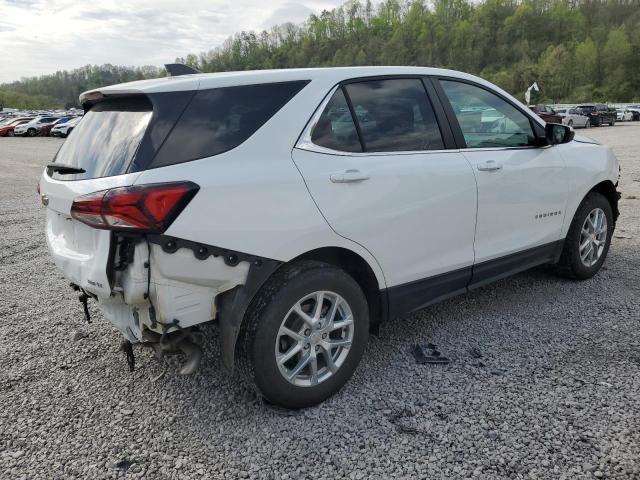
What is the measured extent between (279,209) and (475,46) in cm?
12080

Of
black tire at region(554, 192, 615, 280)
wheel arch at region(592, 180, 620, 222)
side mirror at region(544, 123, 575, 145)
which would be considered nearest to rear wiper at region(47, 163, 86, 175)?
side mirror at region(544, 123, 575, 145)

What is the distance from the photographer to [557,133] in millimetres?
4078

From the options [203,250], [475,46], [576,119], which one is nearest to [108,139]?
[203,250]

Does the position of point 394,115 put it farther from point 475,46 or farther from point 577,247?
point 475,46

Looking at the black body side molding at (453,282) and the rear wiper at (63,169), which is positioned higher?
the rear wiper at (63,169)

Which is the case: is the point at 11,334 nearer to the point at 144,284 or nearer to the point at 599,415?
the point at 144,284

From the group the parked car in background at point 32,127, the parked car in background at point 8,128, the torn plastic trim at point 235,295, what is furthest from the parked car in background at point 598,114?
the parked car in background at point 8,128

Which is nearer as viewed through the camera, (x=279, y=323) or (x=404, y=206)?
(x=279, y=323)

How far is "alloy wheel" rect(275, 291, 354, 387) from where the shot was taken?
2750 millimetres

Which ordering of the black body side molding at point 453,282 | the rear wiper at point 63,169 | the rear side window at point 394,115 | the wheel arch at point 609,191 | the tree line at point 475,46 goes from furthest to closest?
the tree line at point 475,46 < the wheel arch at point 609,191 < the black body side molding at point 453,282 < the rear side window at point 394,115 < the rear wiper at point 63,169

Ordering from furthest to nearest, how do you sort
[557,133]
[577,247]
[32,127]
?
1. [32,127]
2. [577,247]
3. [557,133]

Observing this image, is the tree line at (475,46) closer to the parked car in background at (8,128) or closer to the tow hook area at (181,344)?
the parked car in background at (8,128)

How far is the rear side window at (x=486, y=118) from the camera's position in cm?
354

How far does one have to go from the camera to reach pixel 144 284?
2359mm
